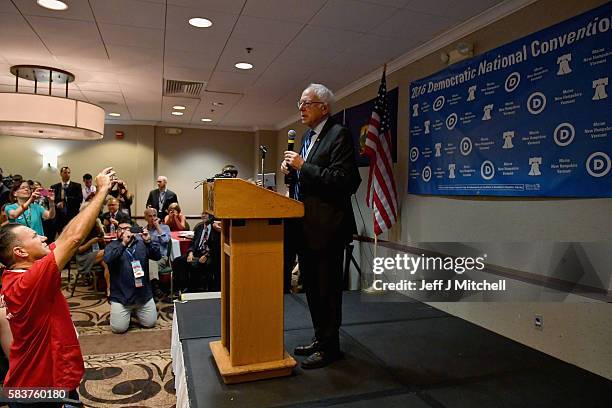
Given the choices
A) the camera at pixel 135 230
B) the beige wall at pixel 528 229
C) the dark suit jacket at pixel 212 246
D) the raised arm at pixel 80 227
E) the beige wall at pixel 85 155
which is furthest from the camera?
the beige wall at pixel 85 155

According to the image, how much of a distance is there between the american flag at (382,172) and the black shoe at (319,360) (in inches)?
71.3

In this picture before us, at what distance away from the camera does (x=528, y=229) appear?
8.92 ft

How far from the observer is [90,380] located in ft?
9.28

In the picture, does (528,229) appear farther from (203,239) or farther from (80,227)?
(203,239)

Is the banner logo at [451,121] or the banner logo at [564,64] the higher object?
the banner logo at [564,64]

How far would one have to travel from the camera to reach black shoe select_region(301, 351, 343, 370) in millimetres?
2096

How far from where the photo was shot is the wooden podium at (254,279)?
1.87 metres

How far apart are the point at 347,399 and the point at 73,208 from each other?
6712mm

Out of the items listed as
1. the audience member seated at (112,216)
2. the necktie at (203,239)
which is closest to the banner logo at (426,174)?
the necktie at (203,239)

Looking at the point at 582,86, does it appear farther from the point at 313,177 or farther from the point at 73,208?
the point at 73,208

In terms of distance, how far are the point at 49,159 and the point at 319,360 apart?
25.2 feet

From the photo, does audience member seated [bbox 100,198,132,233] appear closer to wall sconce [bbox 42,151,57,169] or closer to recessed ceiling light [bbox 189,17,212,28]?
recessed ceiling light [bbox 189,17,212,28]

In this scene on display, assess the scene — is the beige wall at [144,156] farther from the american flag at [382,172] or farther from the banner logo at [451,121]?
the banner logo at [451,121]

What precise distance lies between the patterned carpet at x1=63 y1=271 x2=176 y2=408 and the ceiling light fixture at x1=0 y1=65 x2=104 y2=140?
181 centimetres
